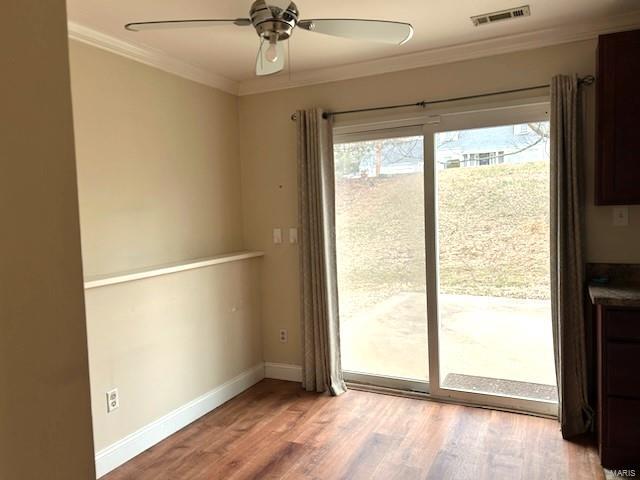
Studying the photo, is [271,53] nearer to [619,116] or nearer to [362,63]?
[362,63]

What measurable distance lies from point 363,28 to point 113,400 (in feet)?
7.84

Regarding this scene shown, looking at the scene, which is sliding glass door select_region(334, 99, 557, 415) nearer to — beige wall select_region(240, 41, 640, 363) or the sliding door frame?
the sliding door frame

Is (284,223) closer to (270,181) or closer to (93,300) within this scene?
(270,181)

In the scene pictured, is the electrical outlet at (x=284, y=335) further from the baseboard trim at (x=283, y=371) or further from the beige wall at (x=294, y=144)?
the baseboard trim at (x=283, y=371)

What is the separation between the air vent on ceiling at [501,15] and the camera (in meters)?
2.62

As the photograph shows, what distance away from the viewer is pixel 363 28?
2.11 metres

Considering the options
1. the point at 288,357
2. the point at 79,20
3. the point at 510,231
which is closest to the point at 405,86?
the point at 510,231

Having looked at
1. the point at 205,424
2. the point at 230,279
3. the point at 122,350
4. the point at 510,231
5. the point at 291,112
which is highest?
the point at 291,112

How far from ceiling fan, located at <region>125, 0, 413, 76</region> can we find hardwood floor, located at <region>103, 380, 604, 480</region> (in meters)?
2.20

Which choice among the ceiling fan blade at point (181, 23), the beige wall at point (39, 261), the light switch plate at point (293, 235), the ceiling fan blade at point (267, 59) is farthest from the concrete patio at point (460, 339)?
the beige wall at point (39, 261)

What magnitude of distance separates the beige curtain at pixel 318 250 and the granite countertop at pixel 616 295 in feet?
5.84

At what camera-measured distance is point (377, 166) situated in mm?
3604

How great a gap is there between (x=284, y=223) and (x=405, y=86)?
56.3 inches

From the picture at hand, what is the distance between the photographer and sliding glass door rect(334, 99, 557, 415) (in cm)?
317
